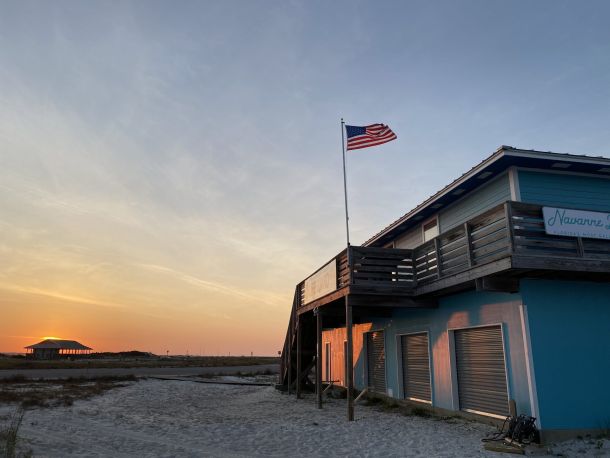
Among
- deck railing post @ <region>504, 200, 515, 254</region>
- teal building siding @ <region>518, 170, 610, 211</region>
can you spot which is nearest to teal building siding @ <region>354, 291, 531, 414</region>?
deck railing post @ <region>504, 200, 515, 254</region>

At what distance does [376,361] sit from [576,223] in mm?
10936

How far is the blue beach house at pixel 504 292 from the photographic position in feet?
32.1

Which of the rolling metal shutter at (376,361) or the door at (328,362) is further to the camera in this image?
the door at (328,362)

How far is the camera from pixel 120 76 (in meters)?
15.6

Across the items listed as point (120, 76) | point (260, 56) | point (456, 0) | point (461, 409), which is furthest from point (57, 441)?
point (456, 0)

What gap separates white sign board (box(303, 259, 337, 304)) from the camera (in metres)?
15.4

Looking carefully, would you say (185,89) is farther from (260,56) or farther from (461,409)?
(461,409)

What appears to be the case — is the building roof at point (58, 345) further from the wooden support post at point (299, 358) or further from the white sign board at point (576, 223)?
the white sign board at point (576, 223)

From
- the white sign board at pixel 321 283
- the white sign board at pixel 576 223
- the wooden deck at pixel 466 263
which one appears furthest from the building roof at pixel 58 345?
the white sign board at pixel 576 223

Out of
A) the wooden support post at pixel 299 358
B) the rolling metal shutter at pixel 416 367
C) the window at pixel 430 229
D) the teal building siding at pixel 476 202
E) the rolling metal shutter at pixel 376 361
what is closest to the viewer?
the teal building siding at pixel 476 202

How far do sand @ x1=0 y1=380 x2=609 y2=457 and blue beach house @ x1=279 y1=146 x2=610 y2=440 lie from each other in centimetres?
114

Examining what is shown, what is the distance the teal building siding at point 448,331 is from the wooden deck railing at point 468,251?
3.85ft

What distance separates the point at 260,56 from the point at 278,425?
12.3 metres

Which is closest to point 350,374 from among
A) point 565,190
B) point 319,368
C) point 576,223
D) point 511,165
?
point 319,368
